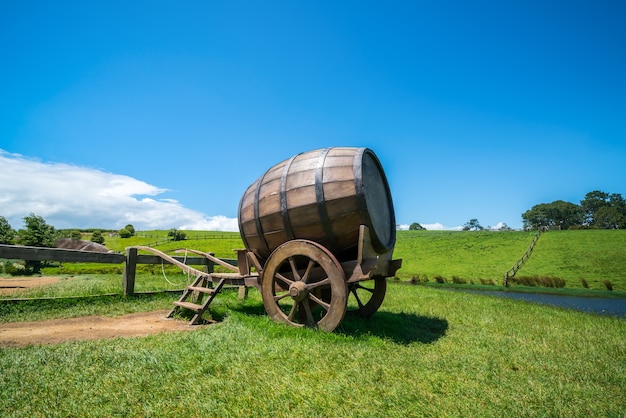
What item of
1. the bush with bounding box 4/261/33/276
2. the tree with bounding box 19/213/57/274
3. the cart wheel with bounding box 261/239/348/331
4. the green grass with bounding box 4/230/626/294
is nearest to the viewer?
the cart wheel with bounding box 261/239/348/331

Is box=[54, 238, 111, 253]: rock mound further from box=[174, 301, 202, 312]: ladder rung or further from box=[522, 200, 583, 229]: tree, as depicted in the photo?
box=[522, 200, 583, 229]: tree

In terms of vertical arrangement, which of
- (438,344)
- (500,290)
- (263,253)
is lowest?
(500,290)

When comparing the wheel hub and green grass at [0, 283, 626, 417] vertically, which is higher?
the wheel hub

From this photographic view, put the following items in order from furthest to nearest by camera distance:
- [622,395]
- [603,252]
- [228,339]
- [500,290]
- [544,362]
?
[603,252] → [500,290] → [228,339] → [544,362] → [622,395]

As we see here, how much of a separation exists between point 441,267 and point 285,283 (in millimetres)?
24938

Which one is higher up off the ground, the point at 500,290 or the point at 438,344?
the point at 438,344

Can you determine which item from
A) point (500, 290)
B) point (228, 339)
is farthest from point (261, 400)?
point (500, 290)

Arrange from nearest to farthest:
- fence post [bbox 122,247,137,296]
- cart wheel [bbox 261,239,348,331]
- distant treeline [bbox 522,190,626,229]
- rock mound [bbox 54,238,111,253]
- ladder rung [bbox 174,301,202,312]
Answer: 1. cart wheel [bbox 261,239,348,331]
2. ladder rung [bbox 174,301,202,312]
3. fence post [bbox 122,247,137,296]
4. rock mound [bbox 54,238,111,253]
5. distant treeline [bbox 522,190,626,229]

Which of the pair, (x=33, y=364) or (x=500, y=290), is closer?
(x=33, y=364)

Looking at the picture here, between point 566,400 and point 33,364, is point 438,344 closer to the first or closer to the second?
point 566,400

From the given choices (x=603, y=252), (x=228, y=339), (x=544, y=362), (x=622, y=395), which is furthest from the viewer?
(x=603, y=252)

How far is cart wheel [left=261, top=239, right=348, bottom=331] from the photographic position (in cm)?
471

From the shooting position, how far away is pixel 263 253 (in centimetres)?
583

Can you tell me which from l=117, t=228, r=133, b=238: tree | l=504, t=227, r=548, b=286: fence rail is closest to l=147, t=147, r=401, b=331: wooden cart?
l=504, t=227, r=548, b=286: fence rail
